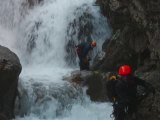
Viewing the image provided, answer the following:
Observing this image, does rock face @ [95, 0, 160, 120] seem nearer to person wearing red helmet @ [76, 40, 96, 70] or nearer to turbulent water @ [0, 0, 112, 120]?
person wearing red helmet @ [76, 40, 96, 70]

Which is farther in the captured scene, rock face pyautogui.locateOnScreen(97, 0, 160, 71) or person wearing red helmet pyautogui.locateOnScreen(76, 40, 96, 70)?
person wearing red helmet pyautogui.locateOnScreen(76, 40, 96, 70)

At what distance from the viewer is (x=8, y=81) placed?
37.8ft

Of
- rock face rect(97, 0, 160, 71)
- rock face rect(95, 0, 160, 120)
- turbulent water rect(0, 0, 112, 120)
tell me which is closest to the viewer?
rock face rect(95, 0, 160, 120)

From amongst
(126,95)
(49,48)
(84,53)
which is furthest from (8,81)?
(49,48)

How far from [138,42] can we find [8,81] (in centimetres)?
468

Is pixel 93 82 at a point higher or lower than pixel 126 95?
lower

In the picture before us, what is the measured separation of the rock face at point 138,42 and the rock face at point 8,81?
3552 millimetres

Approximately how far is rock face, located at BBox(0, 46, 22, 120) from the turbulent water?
44 cm

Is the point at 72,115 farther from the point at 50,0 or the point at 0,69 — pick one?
the point at 50,0

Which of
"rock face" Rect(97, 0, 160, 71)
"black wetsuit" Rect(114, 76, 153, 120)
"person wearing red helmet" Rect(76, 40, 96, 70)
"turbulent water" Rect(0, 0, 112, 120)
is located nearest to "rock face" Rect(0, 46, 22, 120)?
"turbulent water" Rect(0, 0, 112, 120)

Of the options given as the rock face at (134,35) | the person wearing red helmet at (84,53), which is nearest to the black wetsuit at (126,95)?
the rock face at (134,35)

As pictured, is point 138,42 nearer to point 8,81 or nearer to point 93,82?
point 93,82

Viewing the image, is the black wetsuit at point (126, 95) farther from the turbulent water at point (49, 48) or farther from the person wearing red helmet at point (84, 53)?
the person wearing red helmet at point (84, 53)

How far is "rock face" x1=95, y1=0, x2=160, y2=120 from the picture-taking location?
9.85 meters
